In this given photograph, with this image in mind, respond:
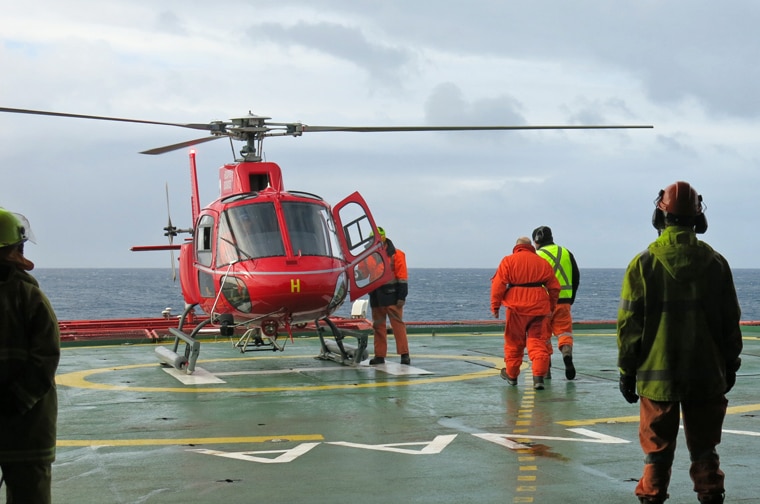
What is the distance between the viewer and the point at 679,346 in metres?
5.71

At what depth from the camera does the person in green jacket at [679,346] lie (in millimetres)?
5660

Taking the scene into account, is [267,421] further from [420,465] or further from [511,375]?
[511,375]

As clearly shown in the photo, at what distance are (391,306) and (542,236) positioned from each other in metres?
2.45

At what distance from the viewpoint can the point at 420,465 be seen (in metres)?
7.66

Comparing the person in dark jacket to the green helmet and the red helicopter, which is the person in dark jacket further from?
the green helmet

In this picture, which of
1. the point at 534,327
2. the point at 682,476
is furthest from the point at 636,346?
the point at 534,327

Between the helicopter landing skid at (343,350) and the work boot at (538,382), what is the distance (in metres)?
3.07

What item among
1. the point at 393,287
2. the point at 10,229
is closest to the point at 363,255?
the point at 393,287

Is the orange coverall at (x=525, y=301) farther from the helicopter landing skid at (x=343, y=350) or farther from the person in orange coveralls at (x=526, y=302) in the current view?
the helicopter landing skid at (x=343, y=350)

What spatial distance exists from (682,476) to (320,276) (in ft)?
21.6

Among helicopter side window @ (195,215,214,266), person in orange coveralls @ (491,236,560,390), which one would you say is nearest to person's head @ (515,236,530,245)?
person in orange coveralls @ (491,236,560,390)

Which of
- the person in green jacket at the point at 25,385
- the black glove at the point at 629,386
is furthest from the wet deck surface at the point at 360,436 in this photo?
the person in green jacket at the point at 25,385

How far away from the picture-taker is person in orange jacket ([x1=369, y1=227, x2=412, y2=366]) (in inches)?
567

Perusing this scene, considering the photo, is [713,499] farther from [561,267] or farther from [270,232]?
[270,232]
